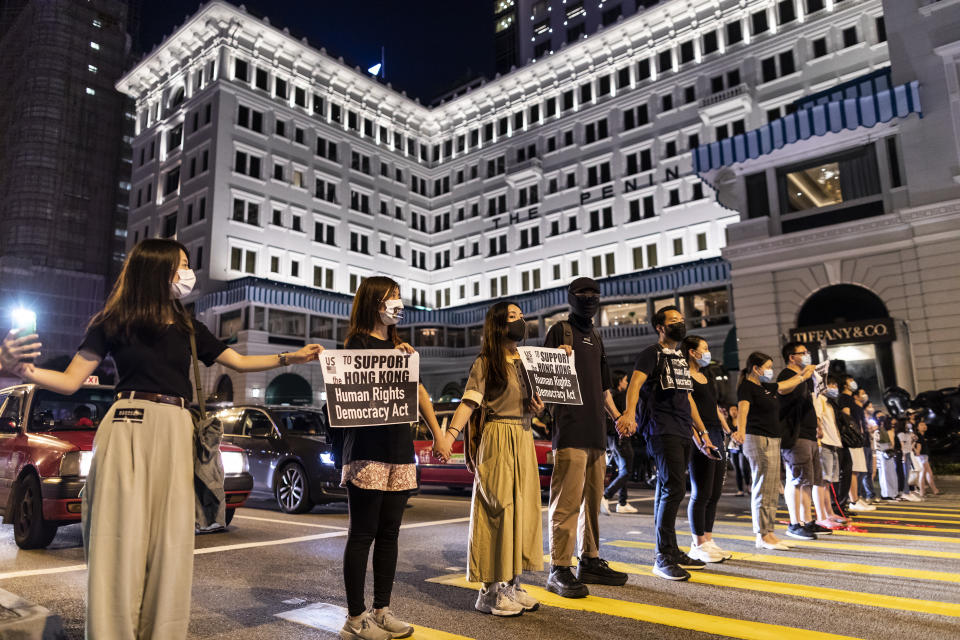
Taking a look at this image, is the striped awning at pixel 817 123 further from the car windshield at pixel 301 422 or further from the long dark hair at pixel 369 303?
the long dark hair at pixel 369 303

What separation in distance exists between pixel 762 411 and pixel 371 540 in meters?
5.14

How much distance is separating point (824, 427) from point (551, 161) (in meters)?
44.0

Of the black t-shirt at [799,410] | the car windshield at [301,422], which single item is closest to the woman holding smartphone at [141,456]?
the black t-shirt at [799,410]

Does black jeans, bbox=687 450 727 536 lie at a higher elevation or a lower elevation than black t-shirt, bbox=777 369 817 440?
lower

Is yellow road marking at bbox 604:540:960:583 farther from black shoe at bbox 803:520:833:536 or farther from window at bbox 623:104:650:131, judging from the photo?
window at bbox 623:104:650:131

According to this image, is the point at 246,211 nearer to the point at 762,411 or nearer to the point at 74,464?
the point at 74,464

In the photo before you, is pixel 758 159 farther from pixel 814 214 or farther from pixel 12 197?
pixel 12 197

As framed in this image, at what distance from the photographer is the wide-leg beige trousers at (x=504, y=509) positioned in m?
4.48

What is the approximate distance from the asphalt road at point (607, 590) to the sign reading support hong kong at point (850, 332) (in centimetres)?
1376

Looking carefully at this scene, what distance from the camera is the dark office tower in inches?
2559

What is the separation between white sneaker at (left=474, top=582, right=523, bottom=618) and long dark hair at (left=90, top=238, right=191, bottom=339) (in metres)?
2.64

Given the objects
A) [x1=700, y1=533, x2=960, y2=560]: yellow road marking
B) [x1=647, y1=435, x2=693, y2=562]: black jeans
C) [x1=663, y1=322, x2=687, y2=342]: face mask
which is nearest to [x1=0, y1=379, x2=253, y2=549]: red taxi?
[x1=647, y1=435, x2=693, y2=562]: black jeans

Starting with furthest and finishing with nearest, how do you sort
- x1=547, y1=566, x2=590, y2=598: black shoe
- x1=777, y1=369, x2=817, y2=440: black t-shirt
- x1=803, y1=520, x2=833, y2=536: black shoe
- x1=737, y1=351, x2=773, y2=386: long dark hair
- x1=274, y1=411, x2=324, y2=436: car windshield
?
x1=274, y1=411, x2=324, y2=436: car windshield
x1=777, y1=369, x2=817, y2=440: black t-shirt
x1=803, y1=520, x2=833, y2=536: black shoe
x1=737, y1=351, x2=773, y2=386: long dark hair
x1=547, y1=566, x2=590, y2=598: black shoe

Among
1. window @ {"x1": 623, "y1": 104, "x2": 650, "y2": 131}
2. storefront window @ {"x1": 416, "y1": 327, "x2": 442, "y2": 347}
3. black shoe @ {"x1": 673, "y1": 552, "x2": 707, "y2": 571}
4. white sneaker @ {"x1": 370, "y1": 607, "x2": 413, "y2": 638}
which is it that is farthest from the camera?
storefront window @ {"x1": 416, "y1": 327, "x2": 442, "y2": 347}
